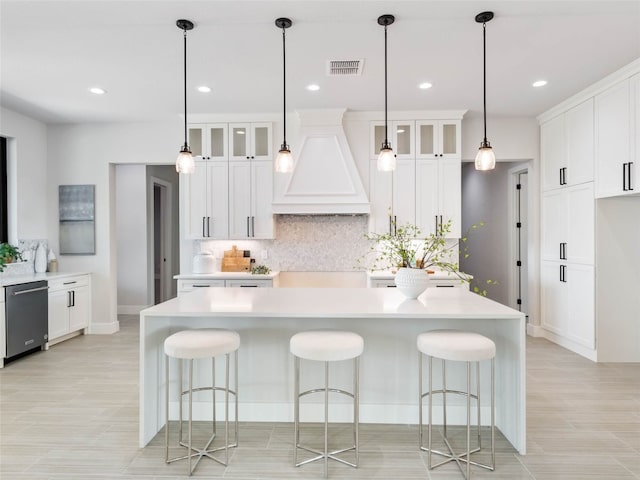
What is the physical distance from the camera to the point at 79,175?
5.21 meters

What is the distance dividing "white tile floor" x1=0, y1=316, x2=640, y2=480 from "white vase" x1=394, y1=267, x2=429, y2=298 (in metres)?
0.93

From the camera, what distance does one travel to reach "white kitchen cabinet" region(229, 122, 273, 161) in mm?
4855

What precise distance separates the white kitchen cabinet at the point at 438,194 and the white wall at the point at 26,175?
16.0ft

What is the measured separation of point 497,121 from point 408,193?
1.55 m

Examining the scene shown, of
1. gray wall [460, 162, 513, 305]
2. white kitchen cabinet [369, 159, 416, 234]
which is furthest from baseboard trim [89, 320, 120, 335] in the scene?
gray wall [460, 162, 513, 305]

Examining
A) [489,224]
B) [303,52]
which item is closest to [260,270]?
[303,52]

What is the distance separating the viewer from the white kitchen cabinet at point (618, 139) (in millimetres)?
3488

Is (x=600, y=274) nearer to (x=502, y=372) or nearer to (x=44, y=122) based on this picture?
(x=502, y=372)

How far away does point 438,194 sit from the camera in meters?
4.70

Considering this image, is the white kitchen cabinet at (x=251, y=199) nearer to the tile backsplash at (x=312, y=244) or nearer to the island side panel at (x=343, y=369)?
the tile backsplash at (x=312, y=244)

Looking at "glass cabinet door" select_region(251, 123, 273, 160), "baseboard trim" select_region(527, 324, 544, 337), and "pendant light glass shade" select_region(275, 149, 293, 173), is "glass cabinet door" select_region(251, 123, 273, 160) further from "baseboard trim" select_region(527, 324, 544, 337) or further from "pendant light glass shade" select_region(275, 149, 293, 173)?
"baseboard trim" select_region(527, 324, 544, 337)

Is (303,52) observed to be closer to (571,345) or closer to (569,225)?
(569,225)

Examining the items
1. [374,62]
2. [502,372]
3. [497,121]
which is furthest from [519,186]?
[502,372]

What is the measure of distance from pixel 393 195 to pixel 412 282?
227 centimetres
